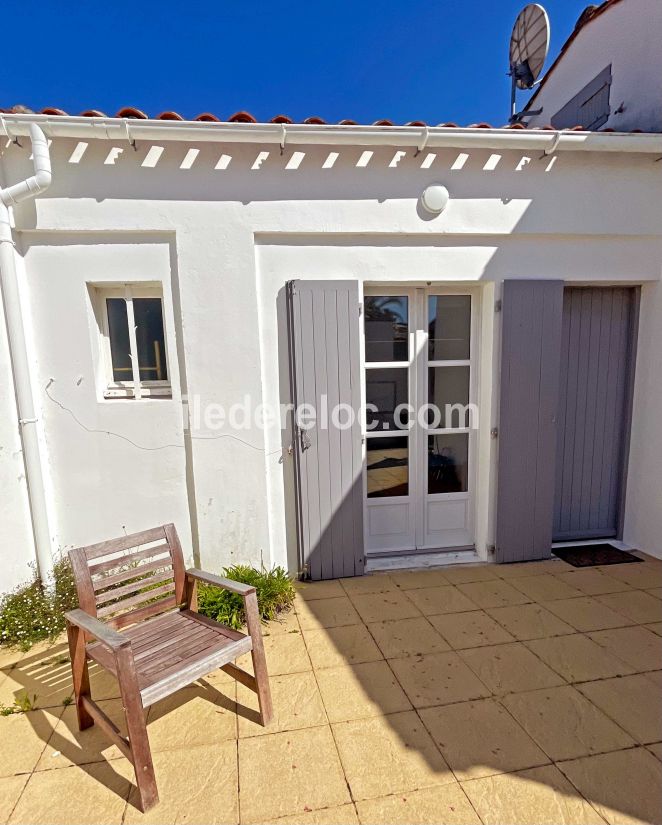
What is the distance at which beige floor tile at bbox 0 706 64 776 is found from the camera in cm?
183

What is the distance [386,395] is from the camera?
3.51 m

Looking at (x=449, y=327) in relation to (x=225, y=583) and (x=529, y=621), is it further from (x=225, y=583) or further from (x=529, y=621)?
(x=225, y=583)

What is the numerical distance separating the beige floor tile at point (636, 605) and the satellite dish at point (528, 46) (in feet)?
17.5

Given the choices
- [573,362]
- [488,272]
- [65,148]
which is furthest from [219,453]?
[573,362]

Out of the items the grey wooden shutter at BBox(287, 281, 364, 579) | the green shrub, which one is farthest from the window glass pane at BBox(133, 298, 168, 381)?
the green shrub

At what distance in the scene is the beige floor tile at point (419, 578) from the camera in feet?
10.8

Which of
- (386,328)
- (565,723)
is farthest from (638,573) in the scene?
(386,328)

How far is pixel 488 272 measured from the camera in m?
3.27

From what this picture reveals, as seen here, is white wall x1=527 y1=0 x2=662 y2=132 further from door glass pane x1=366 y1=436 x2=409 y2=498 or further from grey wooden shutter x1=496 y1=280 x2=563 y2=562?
door glass pane x1=366 y1=436 x2=409 y2=498

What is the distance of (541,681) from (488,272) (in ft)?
9.53

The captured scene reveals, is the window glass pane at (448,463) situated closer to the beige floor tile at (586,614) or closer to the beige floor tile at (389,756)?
the beige floor tile at (586,614)

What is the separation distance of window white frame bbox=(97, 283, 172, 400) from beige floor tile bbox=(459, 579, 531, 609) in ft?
9.56

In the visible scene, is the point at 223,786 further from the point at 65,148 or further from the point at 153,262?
the point at 65,148

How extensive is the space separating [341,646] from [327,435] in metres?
1.51
